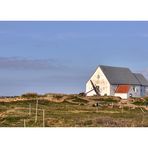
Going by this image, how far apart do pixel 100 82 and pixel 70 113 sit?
53cm

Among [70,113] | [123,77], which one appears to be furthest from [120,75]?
[70,113]

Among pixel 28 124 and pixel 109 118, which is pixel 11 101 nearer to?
pixel 28 124

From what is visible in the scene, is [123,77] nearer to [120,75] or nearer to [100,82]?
[120,75]

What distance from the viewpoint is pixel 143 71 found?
7184mm

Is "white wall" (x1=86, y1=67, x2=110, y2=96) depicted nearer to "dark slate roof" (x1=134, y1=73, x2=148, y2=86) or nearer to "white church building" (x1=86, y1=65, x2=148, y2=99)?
"white church building" (x1=86, y1=65, x2=148, y2=99)

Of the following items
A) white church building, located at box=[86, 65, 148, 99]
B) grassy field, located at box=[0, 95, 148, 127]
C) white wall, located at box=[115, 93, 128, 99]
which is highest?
white church building, located at box=[86, 65, 148, 99]

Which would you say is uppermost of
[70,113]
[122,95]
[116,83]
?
[116,83]

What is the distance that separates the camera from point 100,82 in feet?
23.6

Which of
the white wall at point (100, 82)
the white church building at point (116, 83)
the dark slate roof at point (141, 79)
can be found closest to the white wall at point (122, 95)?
the white church building at point (116, 83)

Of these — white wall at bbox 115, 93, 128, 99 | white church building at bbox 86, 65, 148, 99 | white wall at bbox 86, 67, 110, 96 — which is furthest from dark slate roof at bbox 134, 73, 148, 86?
white wall at bbox 86, 67, 110, 96

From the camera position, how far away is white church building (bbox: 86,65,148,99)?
716 cm
